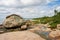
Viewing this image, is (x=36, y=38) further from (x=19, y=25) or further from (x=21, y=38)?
(x=19, y=25)

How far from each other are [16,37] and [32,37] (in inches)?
34.3

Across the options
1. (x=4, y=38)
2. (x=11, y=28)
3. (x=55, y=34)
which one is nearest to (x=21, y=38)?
(x=4, y=38)

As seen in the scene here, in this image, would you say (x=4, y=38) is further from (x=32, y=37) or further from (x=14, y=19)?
(x=14, y=19)

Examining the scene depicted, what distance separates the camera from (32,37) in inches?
355

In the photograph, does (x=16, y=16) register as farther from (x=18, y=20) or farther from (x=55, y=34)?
(x=55, y=34)

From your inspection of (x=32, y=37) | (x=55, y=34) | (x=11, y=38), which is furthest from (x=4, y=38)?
(x=55, y=34)

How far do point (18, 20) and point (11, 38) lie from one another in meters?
12.3

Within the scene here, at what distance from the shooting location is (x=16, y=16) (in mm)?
21609

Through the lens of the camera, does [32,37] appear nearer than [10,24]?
Yes

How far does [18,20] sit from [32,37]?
12.3 meters

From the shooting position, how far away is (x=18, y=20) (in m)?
21.1

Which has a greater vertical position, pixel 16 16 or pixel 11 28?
pixel 16 16

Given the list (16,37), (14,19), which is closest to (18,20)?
(14,19)

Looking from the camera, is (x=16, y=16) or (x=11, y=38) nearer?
(x=11, y=38)
